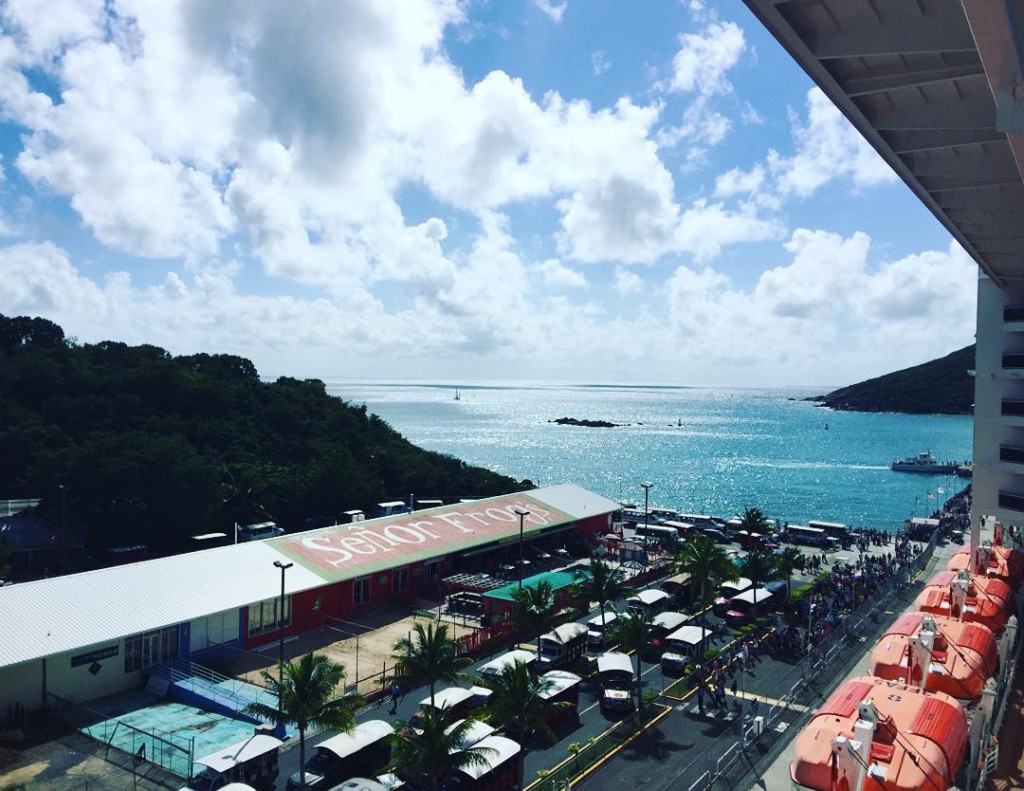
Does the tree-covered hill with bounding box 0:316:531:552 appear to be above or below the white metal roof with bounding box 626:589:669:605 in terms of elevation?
above

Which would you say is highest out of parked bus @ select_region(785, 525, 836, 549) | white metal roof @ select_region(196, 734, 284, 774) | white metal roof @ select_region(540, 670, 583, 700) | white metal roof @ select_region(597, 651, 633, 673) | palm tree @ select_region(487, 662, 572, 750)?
palm tree @ select_region(487, 662, 572, 750)

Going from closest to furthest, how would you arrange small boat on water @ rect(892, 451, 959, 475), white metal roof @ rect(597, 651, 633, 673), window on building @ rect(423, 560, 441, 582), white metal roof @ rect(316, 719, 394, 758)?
white metal roof @ rect(316, 719, 394, 758) < white metal roof @ rect(597, 651, 633, 673) < window on building @ rect(423, 560, 441, 582) < small boat on water @ rect(892, 451, 959, 475)

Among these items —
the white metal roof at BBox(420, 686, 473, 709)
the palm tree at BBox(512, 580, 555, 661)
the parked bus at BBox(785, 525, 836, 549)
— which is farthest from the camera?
the parked bus at BBox(785, 525, 836, 549)

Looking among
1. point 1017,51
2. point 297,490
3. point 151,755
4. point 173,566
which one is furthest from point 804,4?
point 297,490

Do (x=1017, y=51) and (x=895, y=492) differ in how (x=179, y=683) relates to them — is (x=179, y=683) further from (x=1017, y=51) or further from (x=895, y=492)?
(x=895, y=492)

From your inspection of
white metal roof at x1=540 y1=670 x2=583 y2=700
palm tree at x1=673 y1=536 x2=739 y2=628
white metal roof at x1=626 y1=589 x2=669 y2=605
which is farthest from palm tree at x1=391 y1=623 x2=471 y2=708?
white metal roof at x1=626 y1=589 x2=669 y2=605

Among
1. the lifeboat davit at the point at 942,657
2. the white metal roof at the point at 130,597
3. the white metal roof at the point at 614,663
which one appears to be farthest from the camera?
the white metal roof at the point at 614,663

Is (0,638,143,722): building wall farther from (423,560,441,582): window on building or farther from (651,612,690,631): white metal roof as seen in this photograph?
(651,612,690,631): white metal roof

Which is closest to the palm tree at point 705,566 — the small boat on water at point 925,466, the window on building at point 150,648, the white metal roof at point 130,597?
the white metal roof at point 130,597

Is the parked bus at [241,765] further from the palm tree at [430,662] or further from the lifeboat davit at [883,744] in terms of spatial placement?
the lifeboat davit at [883,744]
